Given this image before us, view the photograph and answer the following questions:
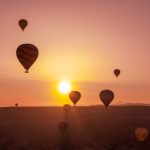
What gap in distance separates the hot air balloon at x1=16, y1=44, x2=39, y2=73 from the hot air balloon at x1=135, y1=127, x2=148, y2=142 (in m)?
35.3

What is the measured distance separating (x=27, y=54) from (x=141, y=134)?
39.6m

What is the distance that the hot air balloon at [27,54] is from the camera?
149 ft

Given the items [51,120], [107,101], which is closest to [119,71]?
[107,101]

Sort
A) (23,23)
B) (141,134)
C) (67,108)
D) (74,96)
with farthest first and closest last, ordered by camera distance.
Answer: (67,108)
(74,96)
(141,134)
(23,23)

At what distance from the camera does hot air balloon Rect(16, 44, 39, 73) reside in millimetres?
45531

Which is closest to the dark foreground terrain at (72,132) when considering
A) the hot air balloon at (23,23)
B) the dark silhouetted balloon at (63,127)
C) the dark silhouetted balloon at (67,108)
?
the dark silhouetted balloon at (63,127)

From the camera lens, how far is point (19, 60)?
46344mm

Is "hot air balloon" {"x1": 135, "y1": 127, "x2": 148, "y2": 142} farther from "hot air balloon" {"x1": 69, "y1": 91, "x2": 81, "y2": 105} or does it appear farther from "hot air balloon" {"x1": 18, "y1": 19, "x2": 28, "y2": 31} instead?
"hot air balloon" {"x1": 18, "y1": 19, "x2": 28, "y2": 31}

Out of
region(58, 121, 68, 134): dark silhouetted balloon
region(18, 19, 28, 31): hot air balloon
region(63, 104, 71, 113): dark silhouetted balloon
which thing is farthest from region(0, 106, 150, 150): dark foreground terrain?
region(18, 19, 28, 31): hot air balloon

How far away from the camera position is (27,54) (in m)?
46.1

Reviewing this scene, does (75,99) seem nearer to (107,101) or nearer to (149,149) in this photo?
(107,101)

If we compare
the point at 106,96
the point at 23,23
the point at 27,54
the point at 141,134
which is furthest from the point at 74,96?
the point at 27,54

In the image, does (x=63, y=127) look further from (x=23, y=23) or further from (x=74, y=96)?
(x=23, y=23)

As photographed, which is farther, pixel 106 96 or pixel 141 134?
pixel 141 134
